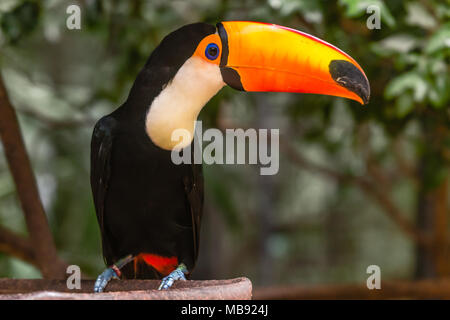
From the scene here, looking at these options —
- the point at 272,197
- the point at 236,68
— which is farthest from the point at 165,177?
the point at 272,197

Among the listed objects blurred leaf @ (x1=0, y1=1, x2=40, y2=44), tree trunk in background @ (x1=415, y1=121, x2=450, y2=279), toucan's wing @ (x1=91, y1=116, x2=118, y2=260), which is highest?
blurred leaf @ (x1=0, y1=1, x2=40, y2=44)

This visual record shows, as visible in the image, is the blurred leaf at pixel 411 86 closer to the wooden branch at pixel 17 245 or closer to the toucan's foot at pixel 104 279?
the toucan's foot at pixel 104 279

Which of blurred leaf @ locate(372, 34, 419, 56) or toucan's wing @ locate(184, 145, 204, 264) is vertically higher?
blurred leaf @ locate(372, 34, 419, 56)

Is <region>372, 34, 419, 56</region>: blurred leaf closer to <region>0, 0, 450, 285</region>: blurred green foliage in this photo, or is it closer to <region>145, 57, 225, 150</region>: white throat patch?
<region>0, 0, 450, 285</region>: blurred green foliage

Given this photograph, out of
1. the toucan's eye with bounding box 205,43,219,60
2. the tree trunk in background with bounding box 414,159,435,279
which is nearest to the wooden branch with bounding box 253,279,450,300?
the tree trunk in background with bounding box 414,159,435,279

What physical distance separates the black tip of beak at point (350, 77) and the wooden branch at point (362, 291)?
1592 millimetres

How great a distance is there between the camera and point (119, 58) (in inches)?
145

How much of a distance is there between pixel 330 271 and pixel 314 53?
672 centimetres

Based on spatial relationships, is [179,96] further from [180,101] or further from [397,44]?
[397,44]

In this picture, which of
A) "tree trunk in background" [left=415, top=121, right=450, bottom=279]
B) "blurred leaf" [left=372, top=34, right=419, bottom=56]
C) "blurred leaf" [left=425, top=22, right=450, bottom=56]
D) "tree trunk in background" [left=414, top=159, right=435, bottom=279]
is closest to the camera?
"blurred leaf" [left=425, top=22, right=450, bottom=56]

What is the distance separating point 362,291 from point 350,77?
182cm

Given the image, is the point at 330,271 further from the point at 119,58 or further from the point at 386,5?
the point at 386,5

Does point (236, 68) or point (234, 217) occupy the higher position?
point (236, 68)

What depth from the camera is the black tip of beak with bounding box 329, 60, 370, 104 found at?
1950 millimetres
